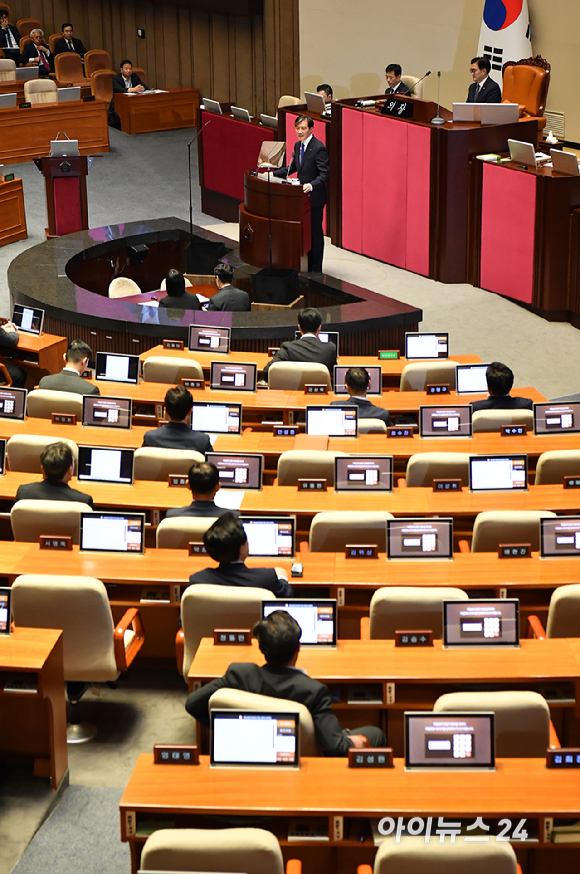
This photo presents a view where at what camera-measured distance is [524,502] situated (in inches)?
199

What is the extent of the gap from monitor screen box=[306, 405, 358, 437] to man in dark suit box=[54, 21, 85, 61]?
13276mm

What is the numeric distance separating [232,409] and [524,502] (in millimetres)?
1812

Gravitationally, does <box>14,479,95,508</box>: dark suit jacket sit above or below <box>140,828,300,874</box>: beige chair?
above

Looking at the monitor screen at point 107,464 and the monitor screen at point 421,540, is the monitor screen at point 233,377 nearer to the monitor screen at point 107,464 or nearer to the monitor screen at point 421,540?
the monitor screen at point 107,464

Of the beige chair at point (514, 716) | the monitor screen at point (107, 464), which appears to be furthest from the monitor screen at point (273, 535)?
the beige chair at point (514, 716)

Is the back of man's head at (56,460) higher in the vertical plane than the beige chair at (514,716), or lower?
higher

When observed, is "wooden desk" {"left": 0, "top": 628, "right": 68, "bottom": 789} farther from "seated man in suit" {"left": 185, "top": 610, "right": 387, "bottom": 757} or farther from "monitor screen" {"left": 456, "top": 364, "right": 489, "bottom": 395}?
"monitor screen" {"left": 456, "top": 364, "right": 489, "bottom": 395}

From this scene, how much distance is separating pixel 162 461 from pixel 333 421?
1.02 m

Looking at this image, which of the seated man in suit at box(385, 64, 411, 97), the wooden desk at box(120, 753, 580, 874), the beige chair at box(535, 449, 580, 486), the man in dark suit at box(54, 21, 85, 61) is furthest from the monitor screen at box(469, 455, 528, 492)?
the man in dark suit at box(54, 21, 85, 61)

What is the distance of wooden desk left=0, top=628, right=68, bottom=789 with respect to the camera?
146 inches

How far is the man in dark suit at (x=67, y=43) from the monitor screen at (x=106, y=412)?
1275 centimetres

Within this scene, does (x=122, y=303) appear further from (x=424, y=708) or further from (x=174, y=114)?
(x=174, y=114)

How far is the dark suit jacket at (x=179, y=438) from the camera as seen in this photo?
5617 mm

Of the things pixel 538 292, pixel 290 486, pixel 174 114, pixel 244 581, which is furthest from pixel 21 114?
pixel 244 581
